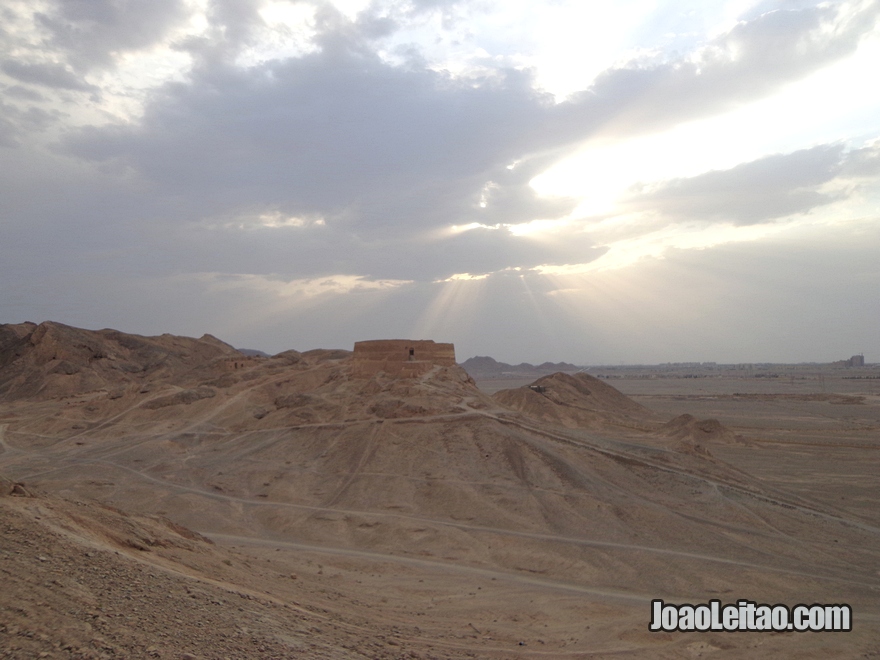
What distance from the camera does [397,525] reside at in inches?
819

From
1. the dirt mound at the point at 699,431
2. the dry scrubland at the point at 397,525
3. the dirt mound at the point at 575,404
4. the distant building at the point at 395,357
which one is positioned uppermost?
the distant building at the point at 395,357

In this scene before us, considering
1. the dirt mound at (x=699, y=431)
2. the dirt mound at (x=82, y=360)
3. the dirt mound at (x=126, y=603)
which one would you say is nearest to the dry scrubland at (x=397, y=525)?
the dirt mound at (x=126, y=603)

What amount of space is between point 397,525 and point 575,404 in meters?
36.9

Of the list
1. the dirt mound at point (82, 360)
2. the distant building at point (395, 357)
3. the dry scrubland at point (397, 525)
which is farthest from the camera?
the dirt mound at point (82, 360)

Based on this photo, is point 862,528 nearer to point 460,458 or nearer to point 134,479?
point 460,458

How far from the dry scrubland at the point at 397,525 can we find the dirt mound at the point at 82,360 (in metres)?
12.0

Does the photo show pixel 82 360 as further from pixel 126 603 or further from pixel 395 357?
pixel 126 603

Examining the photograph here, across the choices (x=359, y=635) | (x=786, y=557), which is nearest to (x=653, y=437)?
(x=786, y=557)

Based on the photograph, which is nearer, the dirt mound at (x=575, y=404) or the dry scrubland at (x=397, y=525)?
the dry scrubland at (x=397, y=525)

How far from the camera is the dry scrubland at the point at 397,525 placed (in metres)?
7.72

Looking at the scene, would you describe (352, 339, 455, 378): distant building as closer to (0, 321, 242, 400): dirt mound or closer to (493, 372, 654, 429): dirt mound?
(493, 372, 654, 429): dirt mound

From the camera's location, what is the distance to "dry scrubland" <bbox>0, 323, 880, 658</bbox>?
7.72m

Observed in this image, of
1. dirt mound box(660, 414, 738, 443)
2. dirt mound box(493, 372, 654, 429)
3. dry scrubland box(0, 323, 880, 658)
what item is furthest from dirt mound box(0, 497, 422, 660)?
dirt mound box(493, 372, 654, 429)

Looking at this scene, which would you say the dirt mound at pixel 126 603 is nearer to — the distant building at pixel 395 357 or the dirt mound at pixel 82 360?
the distant building at pixel 395 357
